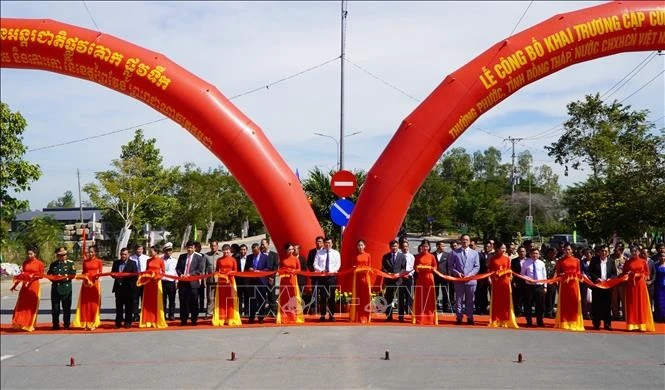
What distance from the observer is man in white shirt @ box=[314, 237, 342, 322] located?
10.6 meters

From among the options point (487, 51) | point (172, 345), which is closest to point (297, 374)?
point (172, 345)

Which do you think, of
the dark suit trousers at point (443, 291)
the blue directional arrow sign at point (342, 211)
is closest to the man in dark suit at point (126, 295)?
the blue directional arrow sign at point (342, 211)

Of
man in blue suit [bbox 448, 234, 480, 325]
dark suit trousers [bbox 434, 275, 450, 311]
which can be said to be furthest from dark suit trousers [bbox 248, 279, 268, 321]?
man in blue suit [bbox 448, 234, 480, 325]

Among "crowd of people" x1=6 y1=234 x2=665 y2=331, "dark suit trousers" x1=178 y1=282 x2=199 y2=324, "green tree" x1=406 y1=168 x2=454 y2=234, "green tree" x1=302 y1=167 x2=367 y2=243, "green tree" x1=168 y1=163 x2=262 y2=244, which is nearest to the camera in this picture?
"crowd of people" x1=6 y1=234 x2=665 y2=331

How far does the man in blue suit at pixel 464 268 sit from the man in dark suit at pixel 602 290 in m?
Answer: 1.79

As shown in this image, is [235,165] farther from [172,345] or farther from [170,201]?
[170,201]

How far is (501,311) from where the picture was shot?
10.2 meters

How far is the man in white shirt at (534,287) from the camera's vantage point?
10.3 m

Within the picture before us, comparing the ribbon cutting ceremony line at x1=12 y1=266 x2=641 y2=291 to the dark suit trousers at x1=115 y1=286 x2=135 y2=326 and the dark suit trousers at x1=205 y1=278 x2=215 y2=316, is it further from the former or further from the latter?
the dark suit trousers at x1=205 y1=278 x2=215 y2=316

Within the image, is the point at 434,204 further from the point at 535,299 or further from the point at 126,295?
the point at 126,295

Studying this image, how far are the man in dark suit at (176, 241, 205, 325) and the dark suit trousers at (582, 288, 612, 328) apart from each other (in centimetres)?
606

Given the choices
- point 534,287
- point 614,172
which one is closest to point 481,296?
point 534,287

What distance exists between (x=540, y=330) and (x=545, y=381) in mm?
3511

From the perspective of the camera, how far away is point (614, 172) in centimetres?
2184
